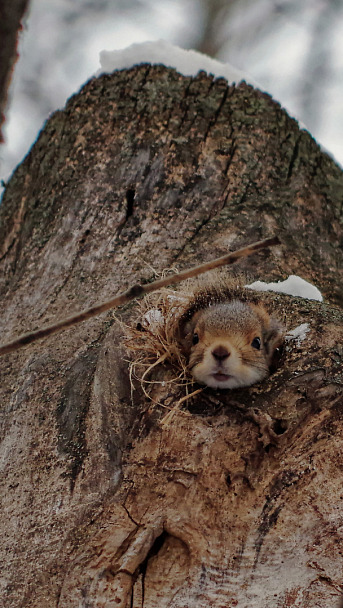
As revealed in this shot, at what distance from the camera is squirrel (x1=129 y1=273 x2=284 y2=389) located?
1997 millimetres

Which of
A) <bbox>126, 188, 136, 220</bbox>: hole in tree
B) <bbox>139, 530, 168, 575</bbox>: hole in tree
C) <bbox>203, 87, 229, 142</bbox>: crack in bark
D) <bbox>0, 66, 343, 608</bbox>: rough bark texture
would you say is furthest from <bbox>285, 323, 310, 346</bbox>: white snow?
<bbox>203, 87, 229, 142</bbox>: crack in bark

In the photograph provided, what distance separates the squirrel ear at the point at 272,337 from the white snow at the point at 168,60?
113 cm

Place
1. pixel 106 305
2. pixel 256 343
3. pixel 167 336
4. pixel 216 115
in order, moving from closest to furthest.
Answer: pixel 106 305 → pixel 167 336 → pixel 256 343 → pixel 216 115

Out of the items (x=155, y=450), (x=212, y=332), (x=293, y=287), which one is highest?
(x=293, y=287)

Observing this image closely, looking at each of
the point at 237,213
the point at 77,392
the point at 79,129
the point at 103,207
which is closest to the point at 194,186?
the point at 237,213

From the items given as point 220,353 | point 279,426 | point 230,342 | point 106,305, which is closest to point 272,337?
point 230,342

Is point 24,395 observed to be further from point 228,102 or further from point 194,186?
point 228,102

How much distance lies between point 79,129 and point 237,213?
0.76 meters

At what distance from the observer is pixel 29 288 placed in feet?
7.75

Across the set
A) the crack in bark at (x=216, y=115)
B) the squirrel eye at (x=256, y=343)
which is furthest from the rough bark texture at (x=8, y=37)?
the crack in bark at (x=216, y=115)

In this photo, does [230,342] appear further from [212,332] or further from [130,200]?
[130,200]

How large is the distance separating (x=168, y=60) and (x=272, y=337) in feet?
4.33

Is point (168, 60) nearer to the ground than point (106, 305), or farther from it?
farther from it

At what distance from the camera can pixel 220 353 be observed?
6.91 feet
